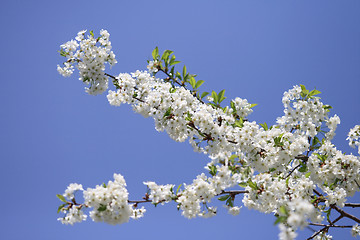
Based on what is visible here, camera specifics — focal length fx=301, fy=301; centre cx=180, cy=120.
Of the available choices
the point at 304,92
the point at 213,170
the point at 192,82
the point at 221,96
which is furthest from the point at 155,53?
the point at 304,92

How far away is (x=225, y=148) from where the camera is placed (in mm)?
6086

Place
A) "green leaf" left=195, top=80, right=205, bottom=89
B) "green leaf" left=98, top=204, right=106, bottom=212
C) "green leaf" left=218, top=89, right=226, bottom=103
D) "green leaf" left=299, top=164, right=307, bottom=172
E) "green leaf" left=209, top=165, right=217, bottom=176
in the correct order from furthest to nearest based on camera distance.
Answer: "green leaf" left=195, top=80, right=205, bottom=89 < "green leaf" left=218, top=89, right=226, bottom=103 < "green leaf" left=299, top=164, right=307, bottom=172 < "green leaf" left=209, top=165, right=217, bottom=176 < "green leaf" left=98, top=204, right=106, bottom=212

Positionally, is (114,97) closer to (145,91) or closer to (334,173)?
(145,91)

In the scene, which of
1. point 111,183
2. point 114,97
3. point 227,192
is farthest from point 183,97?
point 111,183

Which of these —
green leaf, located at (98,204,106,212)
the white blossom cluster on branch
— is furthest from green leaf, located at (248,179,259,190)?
green leaf, located at (98,204,106,212)

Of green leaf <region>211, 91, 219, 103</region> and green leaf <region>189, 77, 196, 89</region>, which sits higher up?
green leaf <region>189, 77, 196, 89</region>

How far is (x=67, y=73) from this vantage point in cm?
753

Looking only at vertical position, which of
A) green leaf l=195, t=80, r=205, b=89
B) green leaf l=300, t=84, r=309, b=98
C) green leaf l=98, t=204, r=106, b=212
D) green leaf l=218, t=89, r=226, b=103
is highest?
green leaf l=195, t=80, r=205, b=89

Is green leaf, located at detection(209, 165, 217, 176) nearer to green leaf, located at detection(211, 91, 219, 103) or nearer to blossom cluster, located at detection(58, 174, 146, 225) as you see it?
blossom cluster, located at detection(58, 174, 146, 225)

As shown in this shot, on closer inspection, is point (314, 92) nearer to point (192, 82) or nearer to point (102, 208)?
point (192, 82)

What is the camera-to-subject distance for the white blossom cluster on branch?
5062 mm

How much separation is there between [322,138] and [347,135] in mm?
800

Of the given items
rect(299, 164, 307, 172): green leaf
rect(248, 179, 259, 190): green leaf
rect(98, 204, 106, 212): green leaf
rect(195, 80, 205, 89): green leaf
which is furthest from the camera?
rect(195, 80, 205, 89): green leaf

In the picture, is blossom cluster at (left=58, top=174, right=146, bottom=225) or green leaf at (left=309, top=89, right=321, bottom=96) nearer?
blossom cluster at (left=58, top=174, right=146, bottom=225)
